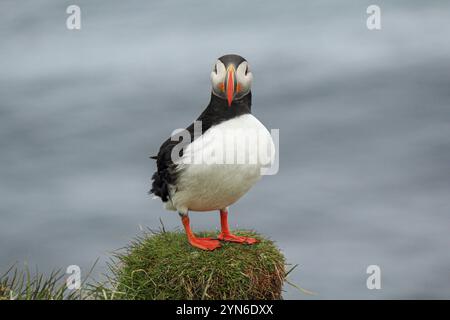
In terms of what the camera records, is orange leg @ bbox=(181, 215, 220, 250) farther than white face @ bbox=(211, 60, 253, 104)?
Yes

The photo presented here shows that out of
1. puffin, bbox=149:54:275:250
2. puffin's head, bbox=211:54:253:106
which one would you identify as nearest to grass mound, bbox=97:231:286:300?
puffin, bbox=149:54:275:250

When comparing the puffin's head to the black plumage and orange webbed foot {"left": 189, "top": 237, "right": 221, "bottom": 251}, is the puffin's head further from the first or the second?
orange webbed foot {"left": 189, "top": 237, "right": 221, "bottom": 251}

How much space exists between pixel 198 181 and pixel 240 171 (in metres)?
0.31

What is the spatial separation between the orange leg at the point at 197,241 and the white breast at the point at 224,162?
22 cm

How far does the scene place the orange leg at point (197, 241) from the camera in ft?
17.7

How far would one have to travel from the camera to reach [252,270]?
5.28 metres

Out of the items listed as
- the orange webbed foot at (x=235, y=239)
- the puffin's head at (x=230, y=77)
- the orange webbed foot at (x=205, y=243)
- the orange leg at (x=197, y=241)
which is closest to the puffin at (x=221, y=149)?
the puffin's head at (x=230, y=77)

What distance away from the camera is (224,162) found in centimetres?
504

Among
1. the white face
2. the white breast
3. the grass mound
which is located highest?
the white face

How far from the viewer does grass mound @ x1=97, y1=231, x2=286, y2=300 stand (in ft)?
16.9

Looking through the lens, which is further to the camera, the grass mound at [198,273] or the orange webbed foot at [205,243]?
the orange webbed foot at [205,243]

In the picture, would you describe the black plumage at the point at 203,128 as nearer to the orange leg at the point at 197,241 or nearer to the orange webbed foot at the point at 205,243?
the orange leg at the point at 197,241

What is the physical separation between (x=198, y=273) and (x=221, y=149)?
93 centimetres

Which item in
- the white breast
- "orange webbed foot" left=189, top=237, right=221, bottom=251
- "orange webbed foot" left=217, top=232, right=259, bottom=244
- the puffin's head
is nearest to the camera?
the puffin's head
